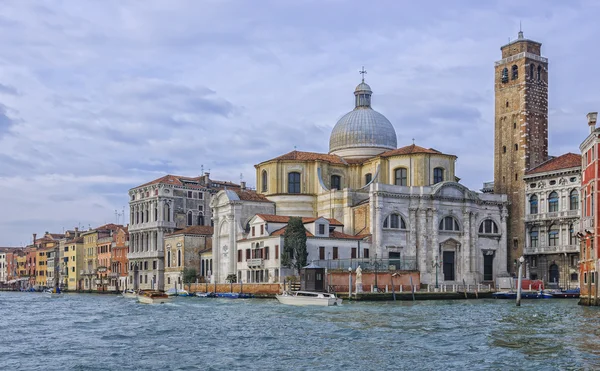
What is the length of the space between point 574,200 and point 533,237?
439cm

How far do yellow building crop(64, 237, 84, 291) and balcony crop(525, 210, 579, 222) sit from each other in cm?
4960

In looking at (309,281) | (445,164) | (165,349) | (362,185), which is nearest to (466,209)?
(445,164)

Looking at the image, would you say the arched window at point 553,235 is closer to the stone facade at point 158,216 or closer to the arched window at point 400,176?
the arched window at point 400,176

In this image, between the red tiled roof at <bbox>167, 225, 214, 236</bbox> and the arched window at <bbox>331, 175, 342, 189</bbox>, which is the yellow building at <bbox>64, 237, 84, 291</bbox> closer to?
the red tiled roof at <bbox>167, 225, 214, 236</bbox>

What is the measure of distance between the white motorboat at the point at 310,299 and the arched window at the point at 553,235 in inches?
776

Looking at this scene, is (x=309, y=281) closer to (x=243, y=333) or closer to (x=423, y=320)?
(x=423, y=320)

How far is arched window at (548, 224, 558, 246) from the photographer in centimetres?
5269

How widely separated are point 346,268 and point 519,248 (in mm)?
15245

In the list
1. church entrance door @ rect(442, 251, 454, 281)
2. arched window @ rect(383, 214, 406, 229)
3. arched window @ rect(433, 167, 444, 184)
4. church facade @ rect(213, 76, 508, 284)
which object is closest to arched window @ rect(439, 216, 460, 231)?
church facade @ rect(213, 76, 508, 284)

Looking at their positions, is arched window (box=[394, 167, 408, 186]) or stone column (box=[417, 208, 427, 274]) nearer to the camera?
stone column (box=[417, 208, 427, 274])

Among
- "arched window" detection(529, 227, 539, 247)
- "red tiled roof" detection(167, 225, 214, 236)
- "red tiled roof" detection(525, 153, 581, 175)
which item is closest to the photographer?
"red tiled roof" detection(525, 153, 581, 175)

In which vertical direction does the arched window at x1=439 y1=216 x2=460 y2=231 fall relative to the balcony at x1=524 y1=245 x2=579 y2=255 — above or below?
above

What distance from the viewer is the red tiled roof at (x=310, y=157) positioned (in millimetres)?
58094

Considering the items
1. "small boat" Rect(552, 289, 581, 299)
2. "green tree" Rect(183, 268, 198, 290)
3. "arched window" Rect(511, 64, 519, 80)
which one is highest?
"arched window" Rect(511, 64, 519, 80)
